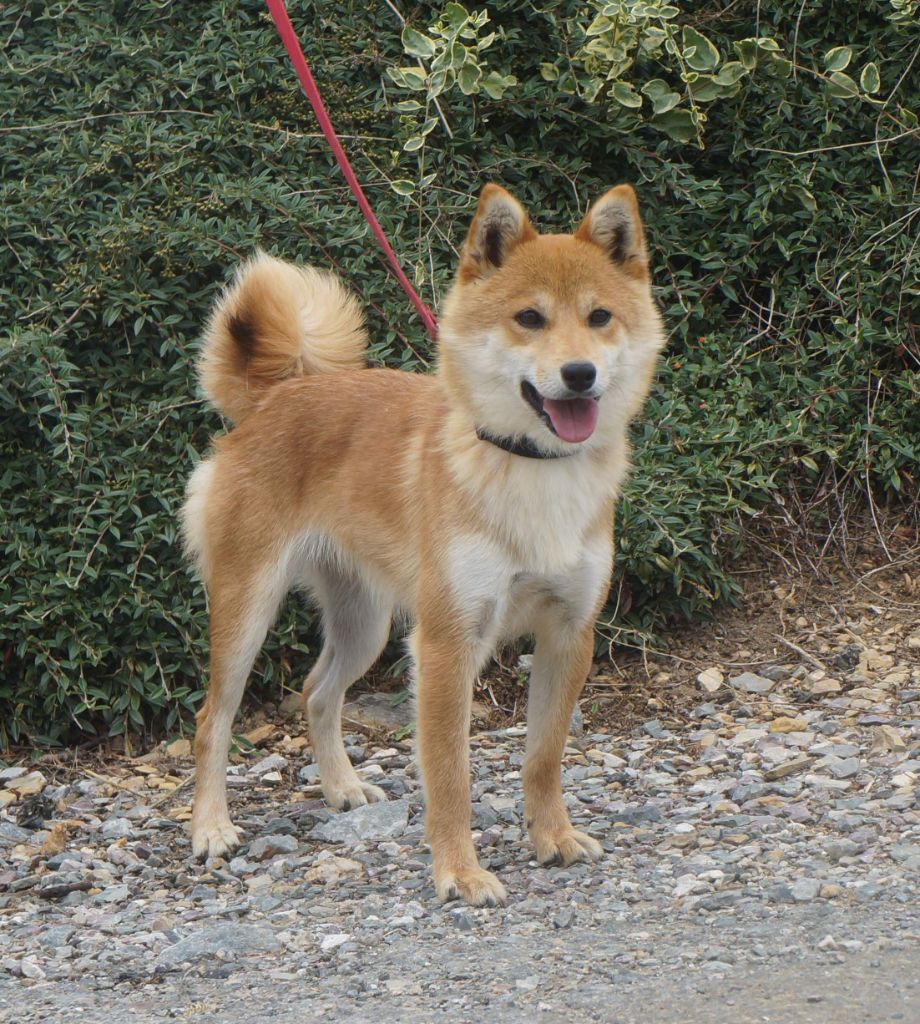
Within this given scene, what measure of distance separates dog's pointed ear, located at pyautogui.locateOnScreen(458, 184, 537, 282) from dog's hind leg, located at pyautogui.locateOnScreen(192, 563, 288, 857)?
130cm

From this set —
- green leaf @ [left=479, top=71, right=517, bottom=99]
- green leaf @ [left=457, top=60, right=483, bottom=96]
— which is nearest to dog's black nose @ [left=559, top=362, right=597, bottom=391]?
green leaf @ [left=457, top=60, right=483, bottom=96]

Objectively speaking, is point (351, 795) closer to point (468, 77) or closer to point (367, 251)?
point (367, 251)

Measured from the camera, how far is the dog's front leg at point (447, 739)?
393cm

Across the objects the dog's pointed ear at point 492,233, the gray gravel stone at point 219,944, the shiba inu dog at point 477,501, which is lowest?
the gray gravel stone at point 219,944

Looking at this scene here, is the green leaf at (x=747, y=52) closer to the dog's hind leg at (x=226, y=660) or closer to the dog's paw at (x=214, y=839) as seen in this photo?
the dog's hind leg at (x=226, y=660)

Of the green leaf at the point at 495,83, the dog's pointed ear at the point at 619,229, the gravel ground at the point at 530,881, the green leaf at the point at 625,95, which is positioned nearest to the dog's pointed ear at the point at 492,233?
the dog's pointed ear at the point at 619,229

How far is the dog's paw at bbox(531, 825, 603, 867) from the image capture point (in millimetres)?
4090

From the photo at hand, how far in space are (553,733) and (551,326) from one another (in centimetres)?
122

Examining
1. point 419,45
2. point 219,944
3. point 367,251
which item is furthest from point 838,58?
point 219,944

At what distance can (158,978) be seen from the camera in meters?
3.50

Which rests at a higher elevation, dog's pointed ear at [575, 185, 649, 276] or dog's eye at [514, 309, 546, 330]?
dog's pointed ear at [575, 185, 649, 276]

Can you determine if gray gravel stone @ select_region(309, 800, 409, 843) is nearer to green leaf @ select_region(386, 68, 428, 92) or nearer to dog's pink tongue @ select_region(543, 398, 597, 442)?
dog's pink tongue @ select_region(543, 398, 597, 442)

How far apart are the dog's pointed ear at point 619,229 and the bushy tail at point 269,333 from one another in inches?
50.9

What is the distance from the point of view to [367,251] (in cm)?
621
